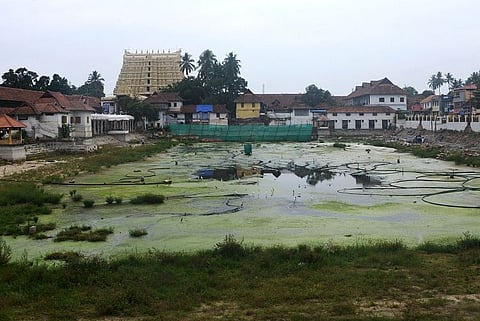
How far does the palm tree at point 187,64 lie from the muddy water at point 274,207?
6017cm

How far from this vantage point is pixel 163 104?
6925cm

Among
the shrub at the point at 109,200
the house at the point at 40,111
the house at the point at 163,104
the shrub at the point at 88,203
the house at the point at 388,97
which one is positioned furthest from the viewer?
the house at the point at 388,97

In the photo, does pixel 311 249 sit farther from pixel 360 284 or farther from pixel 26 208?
pixel 26 208

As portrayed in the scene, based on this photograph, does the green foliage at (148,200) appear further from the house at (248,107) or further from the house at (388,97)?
the house at (388,97)

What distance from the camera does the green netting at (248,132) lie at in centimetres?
6206

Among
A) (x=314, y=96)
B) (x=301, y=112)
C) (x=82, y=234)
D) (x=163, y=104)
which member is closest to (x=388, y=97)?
(x=314, y=96)

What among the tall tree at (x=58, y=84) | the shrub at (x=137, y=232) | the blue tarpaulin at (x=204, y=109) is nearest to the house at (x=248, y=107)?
the blue tarpaulin at (x=204, y=109)

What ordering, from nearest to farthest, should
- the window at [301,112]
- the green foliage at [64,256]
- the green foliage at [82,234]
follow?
the green foliage at [64,256]
the green foliage at [82,234]
the window at [301,112]

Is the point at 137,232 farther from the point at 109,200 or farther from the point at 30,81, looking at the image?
the point at 30,81

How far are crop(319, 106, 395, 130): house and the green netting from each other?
7731 mm

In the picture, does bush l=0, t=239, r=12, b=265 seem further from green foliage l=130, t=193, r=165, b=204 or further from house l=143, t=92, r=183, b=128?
house l=143, t=92, r=183, b=128

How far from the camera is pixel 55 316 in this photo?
7.10 metres

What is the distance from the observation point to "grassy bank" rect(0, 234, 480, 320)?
280 inches

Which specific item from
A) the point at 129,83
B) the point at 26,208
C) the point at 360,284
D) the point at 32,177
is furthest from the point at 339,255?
the point at 129,83
